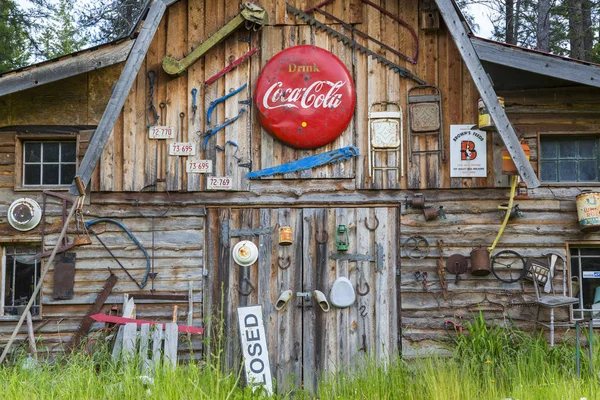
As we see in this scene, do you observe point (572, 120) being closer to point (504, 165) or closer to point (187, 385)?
point (504, 165)

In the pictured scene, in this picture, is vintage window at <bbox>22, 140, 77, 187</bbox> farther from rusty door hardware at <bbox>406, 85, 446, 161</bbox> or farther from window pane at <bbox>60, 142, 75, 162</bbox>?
rusty door hardware at <bbox>406, 85, 446, 161</bbox>

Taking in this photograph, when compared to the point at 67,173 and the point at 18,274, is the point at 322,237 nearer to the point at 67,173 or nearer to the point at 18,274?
the point at 67,173

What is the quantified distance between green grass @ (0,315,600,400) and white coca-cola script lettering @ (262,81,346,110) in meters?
3.02

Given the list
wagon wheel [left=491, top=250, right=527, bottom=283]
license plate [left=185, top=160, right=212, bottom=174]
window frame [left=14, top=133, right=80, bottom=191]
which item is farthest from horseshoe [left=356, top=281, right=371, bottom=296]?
window frame [left=14, top=133, right=80, bottom=191]

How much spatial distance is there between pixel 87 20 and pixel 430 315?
15.2 m

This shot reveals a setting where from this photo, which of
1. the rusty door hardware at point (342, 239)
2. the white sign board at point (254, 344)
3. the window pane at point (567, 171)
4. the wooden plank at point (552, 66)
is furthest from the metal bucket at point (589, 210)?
the white sign board at point (254, 344)

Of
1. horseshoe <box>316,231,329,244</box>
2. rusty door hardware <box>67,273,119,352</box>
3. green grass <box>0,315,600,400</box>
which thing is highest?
horseshoe <box>316,231,329,244</box>

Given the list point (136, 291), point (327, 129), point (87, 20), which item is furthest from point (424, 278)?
point (87, 20)

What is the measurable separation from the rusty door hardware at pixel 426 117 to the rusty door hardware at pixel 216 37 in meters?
2.11

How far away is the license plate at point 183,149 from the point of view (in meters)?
9.55

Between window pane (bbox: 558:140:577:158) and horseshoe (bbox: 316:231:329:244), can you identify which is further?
window pane (bbox: 558:140:577:158)

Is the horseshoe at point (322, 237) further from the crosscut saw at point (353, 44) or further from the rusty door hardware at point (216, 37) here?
the rusty door hardware at point (216, 37)

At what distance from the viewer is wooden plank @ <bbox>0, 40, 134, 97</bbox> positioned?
9156 mm

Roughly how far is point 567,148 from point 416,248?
2.35 m
